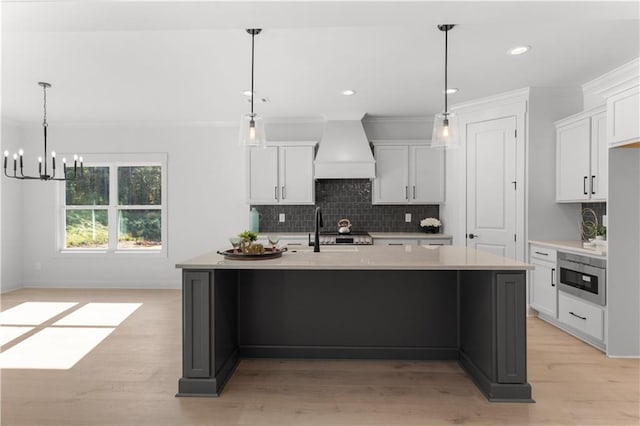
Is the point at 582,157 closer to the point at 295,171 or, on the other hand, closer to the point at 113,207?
the point at 295,171

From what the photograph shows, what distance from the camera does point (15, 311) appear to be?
477 centimetres

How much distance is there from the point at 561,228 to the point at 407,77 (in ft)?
8.06

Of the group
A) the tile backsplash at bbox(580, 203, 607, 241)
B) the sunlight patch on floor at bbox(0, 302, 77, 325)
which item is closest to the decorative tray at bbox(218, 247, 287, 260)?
the sunlight patch on floor at bbox(0, 302, 77, 325)

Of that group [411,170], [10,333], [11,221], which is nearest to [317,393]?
[10,333]

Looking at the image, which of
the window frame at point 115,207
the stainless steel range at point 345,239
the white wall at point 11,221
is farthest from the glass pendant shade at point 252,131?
the white wall at point 11,221

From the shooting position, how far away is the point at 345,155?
17.7ft

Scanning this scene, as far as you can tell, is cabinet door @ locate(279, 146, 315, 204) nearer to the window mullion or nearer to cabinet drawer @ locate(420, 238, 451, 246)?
cabinet drawer @ locate(420, 238, 451, 246)

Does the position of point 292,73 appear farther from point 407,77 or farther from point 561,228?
point 561,228

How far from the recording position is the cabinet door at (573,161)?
3.90 m

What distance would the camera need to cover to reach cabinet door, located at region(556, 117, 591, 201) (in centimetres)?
390

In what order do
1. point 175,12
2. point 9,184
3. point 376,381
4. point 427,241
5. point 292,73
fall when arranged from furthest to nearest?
point 9,184, point 427,241, point 292,73, point 376,381, point 175,12

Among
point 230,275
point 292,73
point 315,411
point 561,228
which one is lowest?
point 315,411

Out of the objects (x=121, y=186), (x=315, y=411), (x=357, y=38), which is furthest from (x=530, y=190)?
(x=121, y=186)

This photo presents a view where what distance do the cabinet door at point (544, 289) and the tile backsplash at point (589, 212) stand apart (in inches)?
26.4
